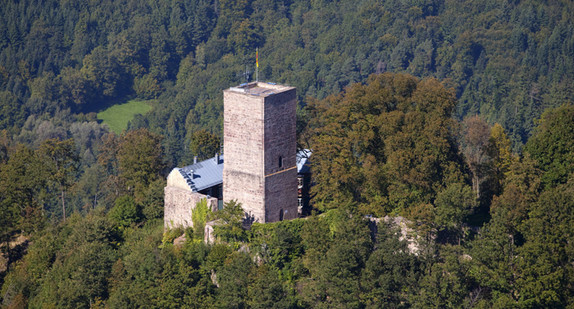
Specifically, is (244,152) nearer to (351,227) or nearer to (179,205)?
(179,205)

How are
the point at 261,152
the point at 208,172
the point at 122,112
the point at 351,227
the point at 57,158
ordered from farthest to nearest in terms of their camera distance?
the point at 122,112 < the point at 57,158 < the point at 208,172 < the point at 261,152 < the point at 351,227

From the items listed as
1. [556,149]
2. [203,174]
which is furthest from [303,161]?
[556,149]

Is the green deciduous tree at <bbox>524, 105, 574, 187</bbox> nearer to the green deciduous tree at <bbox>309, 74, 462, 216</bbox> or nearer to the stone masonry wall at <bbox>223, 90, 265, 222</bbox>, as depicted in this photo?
the green deciduous tree at <bbox>309, 74, 462, 216</bbox>

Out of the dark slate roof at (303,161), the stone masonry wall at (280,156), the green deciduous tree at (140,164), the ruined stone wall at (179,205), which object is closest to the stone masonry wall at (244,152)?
the stone masonry wall at (280,156)

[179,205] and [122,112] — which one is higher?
[179,205]

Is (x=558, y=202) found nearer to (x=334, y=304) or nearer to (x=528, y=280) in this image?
(x=528, y=280)

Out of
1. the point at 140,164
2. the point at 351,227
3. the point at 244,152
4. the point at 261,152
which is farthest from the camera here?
the point at 140,164

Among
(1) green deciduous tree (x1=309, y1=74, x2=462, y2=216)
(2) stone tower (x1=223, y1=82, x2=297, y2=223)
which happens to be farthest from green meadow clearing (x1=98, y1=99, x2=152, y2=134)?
(2) stone tower (x1=223, y1=82, x2=297, y2=223)
